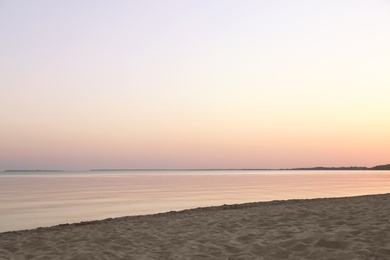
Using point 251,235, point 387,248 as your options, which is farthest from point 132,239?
point 387,248

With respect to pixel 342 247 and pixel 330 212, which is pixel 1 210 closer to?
pixel 330 212

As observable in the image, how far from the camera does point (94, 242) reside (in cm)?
884

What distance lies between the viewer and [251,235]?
8.60 m

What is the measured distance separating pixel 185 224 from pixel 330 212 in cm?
438

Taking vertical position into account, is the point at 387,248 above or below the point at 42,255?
above

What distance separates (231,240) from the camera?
8.32 metres

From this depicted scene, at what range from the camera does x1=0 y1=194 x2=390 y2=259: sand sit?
6.95 m

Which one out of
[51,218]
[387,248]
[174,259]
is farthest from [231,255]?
[51,218]

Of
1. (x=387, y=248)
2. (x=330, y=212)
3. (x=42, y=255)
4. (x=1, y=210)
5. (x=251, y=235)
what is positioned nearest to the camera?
(x=387, y=248)

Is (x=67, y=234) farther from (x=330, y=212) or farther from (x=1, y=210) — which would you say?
(x=1, y=210)

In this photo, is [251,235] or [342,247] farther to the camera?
[251,235]

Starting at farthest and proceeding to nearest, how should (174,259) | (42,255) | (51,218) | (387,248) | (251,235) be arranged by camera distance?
1. (51,218)
2. (251,235)
3. (42,255)
4. (174,259)
5. (387,248)

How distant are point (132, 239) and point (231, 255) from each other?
298cm

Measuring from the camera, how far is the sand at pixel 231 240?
6.95 meters
